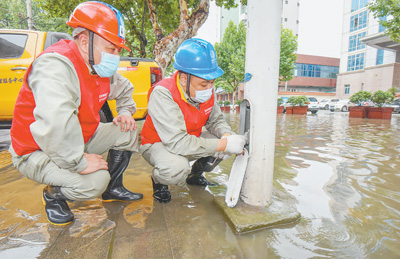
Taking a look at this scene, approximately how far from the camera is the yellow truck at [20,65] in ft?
11.2

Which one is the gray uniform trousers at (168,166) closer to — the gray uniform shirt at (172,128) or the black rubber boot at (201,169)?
the gray uniform shirt at (172,128)

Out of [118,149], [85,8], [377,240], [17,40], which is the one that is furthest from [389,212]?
[17,40]

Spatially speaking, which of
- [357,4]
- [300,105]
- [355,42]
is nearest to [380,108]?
[300,105]

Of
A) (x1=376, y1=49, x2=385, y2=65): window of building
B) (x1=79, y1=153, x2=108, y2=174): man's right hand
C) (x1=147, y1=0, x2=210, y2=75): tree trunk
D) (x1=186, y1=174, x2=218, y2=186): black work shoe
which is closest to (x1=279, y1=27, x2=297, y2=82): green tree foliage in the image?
(x1=147, y1=0, x2=210, y2=75): tree trunk

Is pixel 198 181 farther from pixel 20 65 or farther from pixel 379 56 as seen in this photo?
pixel 379 56

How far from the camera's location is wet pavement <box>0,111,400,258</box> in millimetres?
1288

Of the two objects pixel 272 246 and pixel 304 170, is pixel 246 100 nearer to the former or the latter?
pixel 272 246

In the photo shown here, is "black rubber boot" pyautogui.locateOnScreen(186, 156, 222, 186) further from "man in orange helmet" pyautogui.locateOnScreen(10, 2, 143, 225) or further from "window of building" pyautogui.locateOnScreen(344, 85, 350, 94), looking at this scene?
"window of building" pyautogui.locateOnScreen(344, 85, 350, 94)

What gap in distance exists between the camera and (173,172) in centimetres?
172

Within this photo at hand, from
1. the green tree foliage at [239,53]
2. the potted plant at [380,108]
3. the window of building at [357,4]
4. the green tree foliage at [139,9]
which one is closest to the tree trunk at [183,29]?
the green tree foliage at [139,9]

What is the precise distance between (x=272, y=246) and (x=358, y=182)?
1.59 m

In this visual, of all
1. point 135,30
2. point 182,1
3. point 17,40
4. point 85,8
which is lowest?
point 85,8

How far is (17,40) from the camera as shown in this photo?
3527 mm

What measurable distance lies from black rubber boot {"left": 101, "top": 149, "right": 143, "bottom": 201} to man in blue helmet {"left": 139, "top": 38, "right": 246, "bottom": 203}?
8.6 inches
